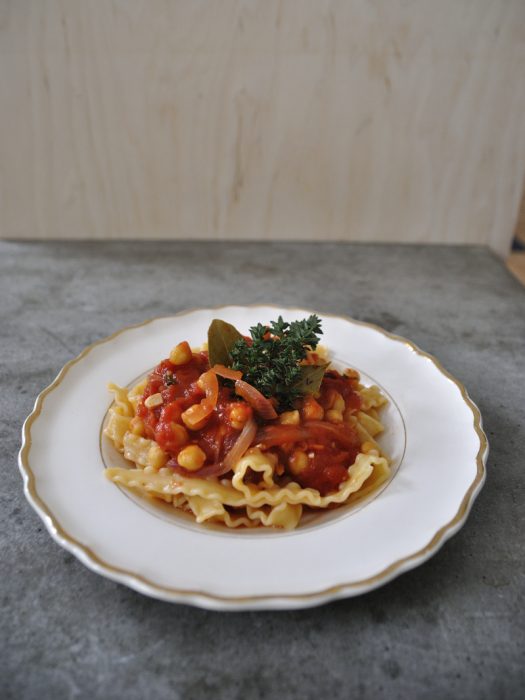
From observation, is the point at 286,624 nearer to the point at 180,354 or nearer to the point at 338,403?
the point at 338,403

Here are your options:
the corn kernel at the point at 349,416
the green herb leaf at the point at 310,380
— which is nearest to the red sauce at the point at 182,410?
the green herb leaf at the point at 310,380

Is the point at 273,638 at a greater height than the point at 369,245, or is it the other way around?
the point at 273,638

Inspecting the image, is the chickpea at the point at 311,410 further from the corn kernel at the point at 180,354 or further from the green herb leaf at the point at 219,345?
the corn kernel at the point at 180,354

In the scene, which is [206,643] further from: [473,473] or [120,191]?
[120,191]

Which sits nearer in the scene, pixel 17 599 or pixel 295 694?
pixel 295 694

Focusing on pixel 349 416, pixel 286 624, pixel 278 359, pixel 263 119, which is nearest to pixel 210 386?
pixel 278 359

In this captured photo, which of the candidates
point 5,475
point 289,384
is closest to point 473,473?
point 289,384
